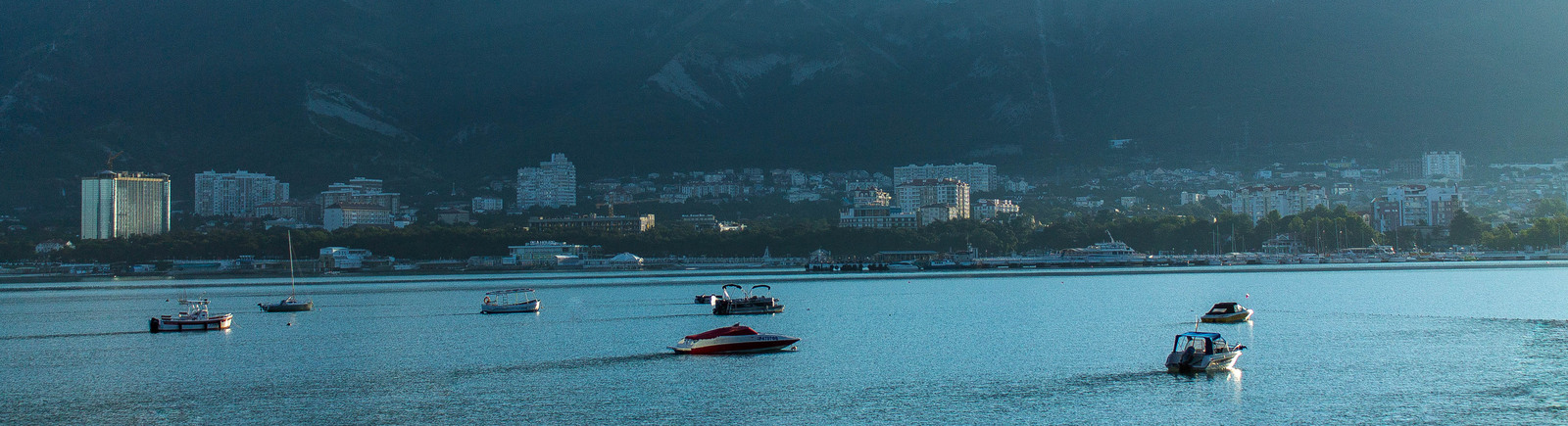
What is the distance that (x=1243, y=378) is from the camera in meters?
34.6

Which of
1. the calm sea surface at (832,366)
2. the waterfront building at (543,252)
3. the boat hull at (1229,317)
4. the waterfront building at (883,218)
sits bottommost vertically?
the calm sea surface at (832,366)

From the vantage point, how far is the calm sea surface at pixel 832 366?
3009 centimetres

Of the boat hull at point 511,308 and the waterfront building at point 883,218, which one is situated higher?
the waterfront building at point 883,218

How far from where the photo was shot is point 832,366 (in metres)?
38.7

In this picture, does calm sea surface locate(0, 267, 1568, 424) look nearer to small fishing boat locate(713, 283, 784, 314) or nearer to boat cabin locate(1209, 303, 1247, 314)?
boat cabin locate(1209, 303, 1247, 314)

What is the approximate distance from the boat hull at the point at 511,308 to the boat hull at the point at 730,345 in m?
A: 25.1

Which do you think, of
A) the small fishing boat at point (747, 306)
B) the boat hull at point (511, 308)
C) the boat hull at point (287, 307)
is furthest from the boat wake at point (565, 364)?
the boat hull at point (287, 307)

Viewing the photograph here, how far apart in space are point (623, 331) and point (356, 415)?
74.1 ft

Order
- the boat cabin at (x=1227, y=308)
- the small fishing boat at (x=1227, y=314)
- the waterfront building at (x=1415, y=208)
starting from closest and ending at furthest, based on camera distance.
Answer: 1. the small fishing boat at (x=1227, y=314)
2. the boat cabin at (x=1227, y=308)
3. the waterfront building at (x=1415, y=208)

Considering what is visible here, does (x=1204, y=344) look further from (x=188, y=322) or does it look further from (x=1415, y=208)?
(x=1415, y=208)

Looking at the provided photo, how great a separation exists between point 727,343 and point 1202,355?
14327 mm

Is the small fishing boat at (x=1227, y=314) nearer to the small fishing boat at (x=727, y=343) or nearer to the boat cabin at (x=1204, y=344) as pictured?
the boat cabin at (x=1204, y=344)

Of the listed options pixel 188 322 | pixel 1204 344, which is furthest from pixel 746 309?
pixel 1204 344

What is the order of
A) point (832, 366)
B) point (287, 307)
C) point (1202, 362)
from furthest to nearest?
point (287, 307) < point (832, 366) < point (1202, 362)
